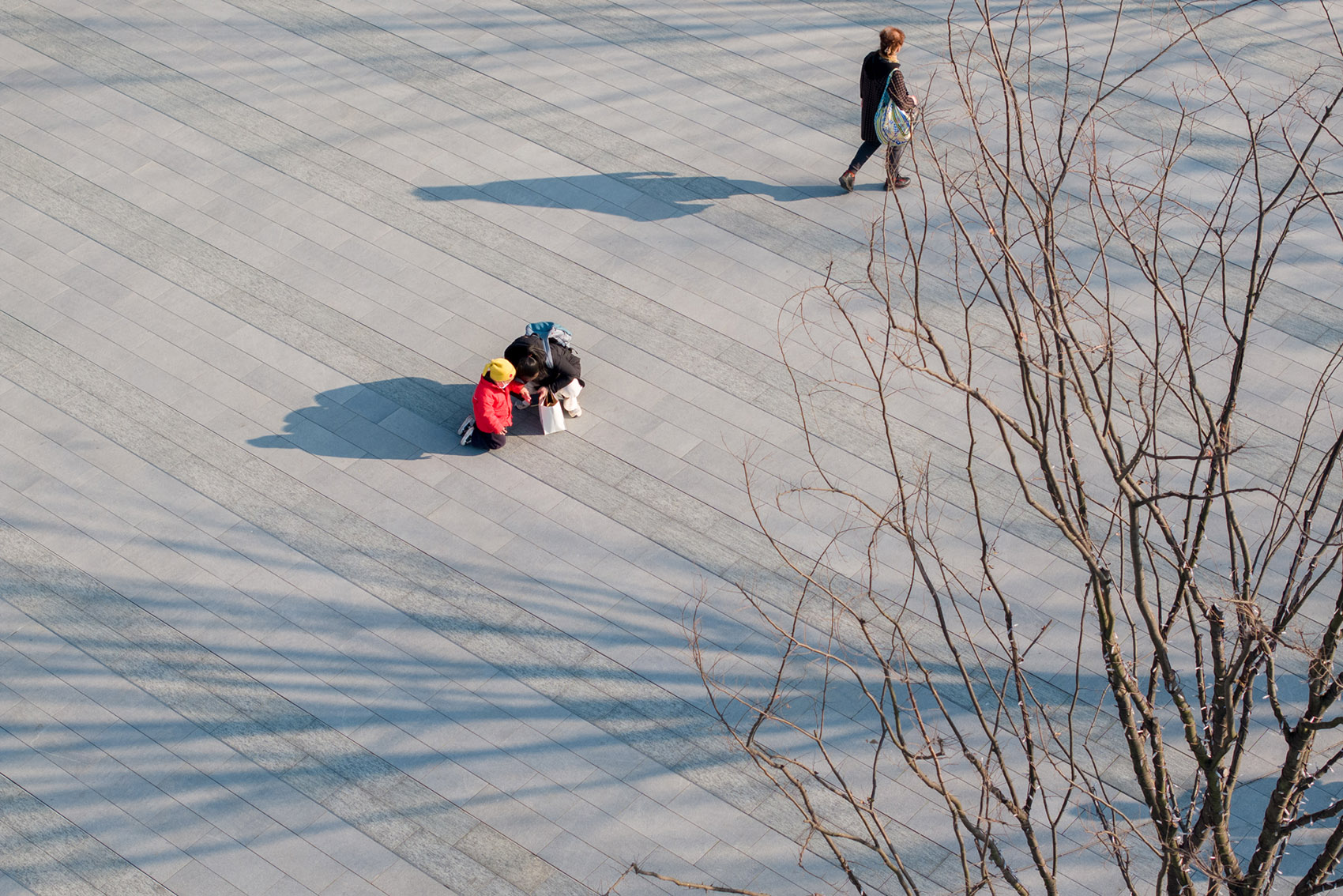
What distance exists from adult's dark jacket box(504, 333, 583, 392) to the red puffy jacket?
259 mm

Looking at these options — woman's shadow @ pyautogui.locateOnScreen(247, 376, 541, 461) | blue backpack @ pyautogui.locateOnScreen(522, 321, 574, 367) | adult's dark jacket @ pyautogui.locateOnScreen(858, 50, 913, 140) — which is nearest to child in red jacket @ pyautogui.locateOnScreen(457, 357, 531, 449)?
woman's shadow @ pyautogui.locateOnScreen(247, 376, 541, 461)

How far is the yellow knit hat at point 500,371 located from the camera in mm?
9180

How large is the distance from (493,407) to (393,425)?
91 centimetres

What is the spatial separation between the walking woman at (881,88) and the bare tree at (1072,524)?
0.58m

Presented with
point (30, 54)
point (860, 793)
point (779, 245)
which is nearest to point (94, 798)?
point (860, 793)

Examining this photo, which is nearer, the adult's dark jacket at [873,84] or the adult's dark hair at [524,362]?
the adult's dark hair at [524,362]

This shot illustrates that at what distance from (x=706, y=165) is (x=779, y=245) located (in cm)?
128

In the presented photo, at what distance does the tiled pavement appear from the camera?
7.66m

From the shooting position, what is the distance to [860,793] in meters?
7.57

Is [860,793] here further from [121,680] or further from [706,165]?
[706,165]

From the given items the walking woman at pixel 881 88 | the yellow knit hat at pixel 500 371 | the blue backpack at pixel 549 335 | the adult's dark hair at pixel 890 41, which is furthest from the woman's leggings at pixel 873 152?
the yellow knit hat at pixel 500 371

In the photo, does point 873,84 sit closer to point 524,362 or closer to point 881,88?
point 881,88

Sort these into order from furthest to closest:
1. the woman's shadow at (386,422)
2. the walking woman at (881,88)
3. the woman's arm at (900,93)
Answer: the walking woman at (881,88), the woman's arm at (900,93), the woman's shadow at (386,422)

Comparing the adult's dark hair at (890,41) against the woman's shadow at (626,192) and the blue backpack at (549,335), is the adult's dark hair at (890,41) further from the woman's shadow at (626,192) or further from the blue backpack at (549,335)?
the blue backpack at (549,335)
